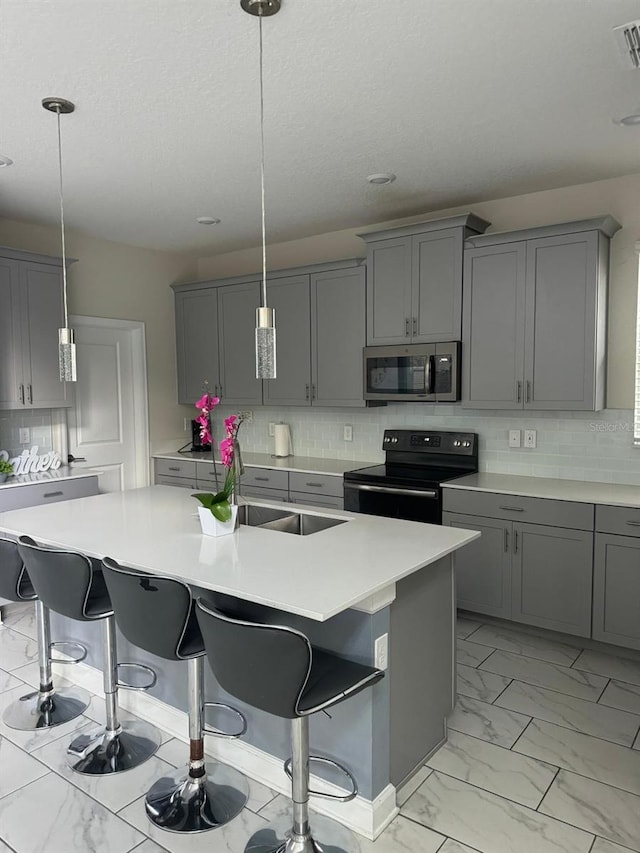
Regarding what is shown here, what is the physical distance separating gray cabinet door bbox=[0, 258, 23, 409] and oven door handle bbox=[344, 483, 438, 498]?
2433 millimetres

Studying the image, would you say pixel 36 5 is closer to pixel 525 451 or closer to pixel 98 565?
pixel 98 565

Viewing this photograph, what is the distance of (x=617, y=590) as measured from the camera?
3.33 metres

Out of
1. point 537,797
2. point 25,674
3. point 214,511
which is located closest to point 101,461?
point 25,674

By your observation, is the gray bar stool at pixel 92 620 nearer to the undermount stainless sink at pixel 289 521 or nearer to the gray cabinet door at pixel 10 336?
the undermount stainless sink at pixel 289 521

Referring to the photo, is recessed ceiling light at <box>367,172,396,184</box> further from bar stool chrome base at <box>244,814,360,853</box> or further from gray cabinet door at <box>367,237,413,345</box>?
bar stool chrome base at <box>244,814,360,853</box>

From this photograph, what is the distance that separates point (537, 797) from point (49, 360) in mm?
4041

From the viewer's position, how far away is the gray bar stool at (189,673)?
2.05 m

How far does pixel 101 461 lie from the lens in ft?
17.4

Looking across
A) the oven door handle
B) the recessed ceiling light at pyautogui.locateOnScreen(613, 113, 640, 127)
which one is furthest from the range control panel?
the recessed ceiling light at pyautogui.locateOnScreen(613, 113, 640, 127)

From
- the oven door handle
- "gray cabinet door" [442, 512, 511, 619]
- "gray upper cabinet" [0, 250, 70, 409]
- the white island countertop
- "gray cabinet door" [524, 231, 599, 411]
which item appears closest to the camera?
the white island countertop

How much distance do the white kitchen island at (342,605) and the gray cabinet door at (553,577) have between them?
1.15 meters

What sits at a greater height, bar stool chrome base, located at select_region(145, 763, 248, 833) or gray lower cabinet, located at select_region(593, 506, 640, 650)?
gray lower cabinet, located at select_region(593, 506, 640, 650)

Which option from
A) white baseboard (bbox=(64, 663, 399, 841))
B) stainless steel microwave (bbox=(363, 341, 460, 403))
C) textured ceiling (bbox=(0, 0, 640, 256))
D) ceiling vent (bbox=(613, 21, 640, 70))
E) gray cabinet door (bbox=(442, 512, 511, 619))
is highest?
textured ceiling (bbox=(0, 0, 640, 256))

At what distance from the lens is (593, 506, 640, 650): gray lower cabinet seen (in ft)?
10.7
